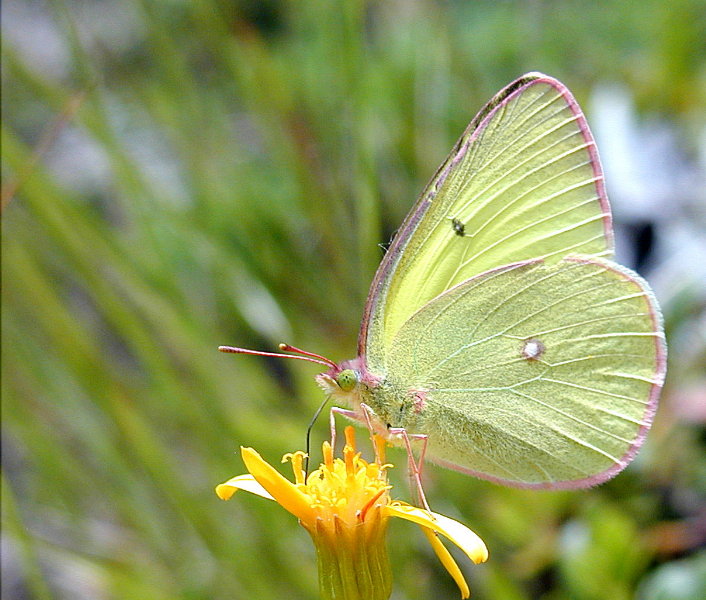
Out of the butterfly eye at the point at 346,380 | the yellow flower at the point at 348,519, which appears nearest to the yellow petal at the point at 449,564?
the yellow flower at the point at 348,519

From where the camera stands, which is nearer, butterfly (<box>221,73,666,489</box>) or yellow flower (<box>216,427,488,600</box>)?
yellow flower (<box>216,427,488,600</box>)

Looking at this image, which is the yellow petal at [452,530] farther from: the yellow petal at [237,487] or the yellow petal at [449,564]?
the yellow petal at [237,487]

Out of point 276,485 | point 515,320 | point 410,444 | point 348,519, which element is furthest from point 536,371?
point 276,485

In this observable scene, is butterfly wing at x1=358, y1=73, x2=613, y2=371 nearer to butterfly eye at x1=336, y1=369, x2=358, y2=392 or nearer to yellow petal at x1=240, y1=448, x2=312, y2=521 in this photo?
butterfly eye at x1=336, y1=369, x2=358, y2=392

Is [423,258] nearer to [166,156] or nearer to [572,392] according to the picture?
[572,392]

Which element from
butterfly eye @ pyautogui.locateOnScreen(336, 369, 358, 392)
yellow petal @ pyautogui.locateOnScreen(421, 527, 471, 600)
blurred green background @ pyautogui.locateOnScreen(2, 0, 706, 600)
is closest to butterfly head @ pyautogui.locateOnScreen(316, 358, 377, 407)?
butterfly eye @ pyautogui.locateOnScreen(336, 369, 358, 392)

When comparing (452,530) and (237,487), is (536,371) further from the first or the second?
(237,487)

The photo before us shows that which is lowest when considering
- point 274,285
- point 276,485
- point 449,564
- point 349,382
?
point 449,564
